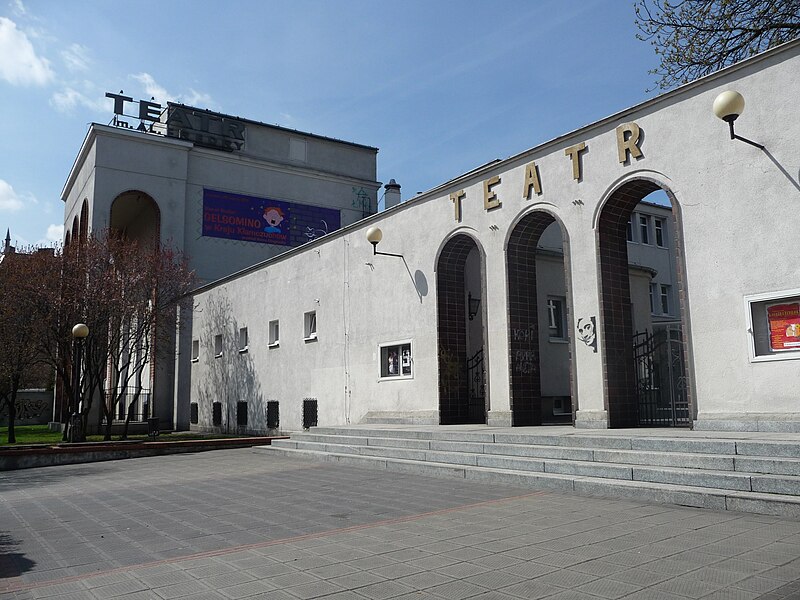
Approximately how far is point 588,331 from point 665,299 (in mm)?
25269

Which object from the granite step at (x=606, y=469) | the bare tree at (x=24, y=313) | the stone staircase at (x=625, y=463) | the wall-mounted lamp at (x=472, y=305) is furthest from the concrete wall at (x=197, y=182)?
the stone staircase at (x=625, y=463)

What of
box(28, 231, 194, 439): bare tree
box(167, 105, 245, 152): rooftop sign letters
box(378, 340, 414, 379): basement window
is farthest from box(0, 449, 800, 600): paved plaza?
box(167, 105, 245, 152): rooftop sign letters

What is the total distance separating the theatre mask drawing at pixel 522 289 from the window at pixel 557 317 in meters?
0.07

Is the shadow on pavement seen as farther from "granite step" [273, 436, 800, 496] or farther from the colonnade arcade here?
the colonnade arcade

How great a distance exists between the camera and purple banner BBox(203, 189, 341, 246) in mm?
32750

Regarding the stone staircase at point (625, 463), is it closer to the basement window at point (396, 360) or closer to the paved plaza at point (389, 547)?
the paved plaza at point (389, 547)

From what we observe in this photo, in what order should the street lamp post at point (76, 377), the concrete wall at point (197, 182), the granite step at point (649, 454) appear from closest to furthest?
the granite step at point (649, 454) → the street lamp post at point (76, 377) → the concrete wall at point (197, 182)

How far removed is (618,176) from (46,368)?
1405 inches

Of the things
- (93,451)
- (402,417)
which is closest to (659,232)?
(402,417)

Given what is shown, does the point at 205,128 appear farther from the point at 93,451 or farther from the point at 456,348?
the point at 456,348

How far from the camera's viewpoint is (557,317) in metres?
20.4

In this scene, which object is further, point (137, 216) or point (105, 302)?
point (137, 216)

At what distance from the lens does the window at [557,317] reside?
20047 mm

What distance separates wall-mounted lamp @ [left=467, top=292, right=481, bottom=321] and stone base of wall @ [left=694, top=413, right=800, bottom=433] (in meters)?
8.33
